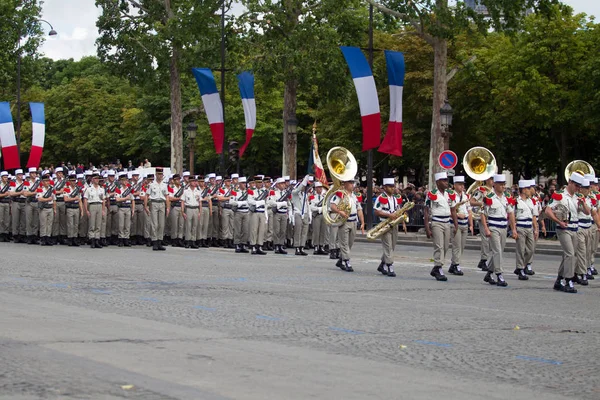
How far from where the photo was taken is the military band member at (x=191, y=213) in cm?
2884

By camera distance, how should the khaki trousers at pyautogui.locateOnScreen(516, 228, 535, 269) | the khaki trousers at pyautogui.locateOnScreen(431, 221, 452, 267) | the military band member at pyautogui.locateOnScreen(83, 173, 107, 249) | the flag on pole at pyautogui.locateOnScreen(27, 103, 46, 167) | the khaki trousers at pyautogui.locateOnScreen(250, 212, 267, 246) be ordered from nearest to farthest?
the khaki trousers at pyautogui.locateOnScreen(431, 221, 452, 267) < the khaki trousers at pyautogui.locateOnScreen(516, 228, 535, 269) < the khaki trousers at pyautogui.locateOnScreen(250, 212, 267, 246) < the military band member at pyautogui.locateOnScreen(83, 173, 107, 249) < the flag on pole at pyautogui.locateOnScreen(27, 103, 46, 167)

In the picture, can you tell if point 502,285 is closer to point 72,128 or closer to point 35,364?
point 35,364

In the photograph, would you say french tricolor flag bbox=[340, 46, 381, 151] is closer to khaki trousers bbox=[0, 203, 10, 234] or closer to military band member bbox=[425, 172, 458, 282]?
khaki trousers bbox=[0, 203, 10, 234]

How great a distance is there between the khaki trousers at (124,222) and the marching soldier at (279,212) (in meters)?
4.03

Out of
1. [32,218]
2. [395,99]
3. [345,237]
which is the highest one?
[395,99]

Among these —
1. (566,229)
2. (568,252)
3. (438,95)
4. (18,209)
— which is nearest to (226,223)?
(18,209)

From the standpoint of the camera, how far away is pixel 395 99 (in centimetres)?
3334

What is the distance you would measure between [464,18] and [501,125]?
15.9 metres

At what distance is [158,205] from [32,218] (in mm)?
4306

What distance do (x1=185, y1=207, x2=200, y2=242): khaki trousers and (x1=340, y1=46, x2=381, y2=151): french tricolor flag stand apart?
21.3 feet

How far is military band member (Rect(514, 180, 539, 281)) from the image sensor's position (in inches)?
782

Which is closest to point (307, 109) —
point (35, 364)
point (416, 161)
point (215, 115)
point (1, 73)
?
point (416, 161)

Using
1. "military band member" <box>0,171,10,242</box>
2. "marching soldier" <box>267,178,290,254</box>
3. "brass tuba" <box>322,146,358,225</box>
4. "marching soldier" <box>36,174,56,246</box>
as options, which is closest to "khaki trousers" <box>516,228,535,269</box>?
"brass tuba" <box>322,146,358,225</box>

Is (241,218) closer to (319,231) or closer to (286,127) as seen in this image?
(319,231)
